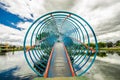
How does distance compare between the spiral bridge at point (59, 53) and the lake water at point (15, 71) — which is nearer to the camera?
the spiral bridge at point (59, 53)

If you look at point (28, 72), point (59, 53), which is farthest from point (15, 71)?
point (59, 53)

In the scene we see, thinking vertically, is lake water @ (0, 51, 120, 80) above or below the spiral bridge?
below

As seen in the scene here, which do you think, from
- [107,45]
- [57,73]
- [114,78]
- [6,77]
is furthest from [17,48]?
[107,45]

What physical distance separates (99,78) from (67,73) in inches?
301

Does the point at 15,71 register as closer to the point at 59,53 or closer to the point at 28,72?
the point at 28,72

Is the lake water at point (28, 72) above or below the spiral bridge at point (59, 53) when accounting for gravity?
below

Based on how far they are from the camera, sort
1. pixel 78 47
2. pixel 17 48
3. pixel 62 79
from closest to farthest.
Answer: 1. pixel 62 79
2. pixel 78 47
3. pixel 17 48

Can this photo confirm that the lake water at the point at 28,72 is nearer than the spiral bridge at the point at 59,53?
No

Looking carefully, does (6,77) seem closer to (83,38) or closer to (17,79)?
(17,79)

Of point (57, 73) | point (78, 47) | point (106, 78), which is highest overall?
point (78, 47)

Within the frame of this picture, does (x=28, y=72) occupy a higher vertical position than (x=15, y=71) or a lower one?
lower

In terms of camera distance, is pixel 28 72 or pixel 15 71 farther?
pixel 15 71

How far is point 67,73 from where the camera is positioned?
5.34m

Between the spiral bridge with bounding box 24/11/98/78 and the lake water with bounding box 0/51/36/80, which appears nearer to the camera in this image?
the spiral bridge with bounding box 24/11/98/78
